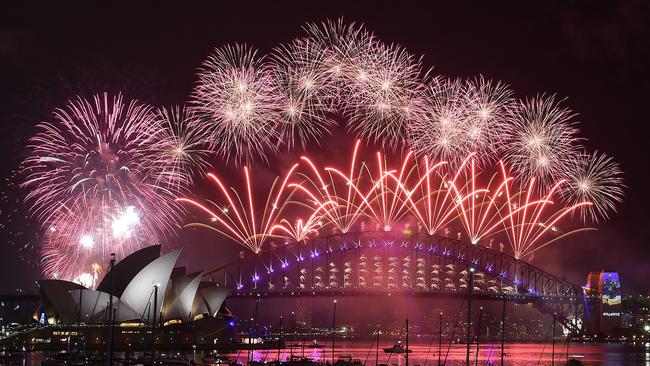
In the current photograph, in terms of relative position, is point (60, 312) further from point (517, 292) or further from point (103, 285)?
point (517, 292)

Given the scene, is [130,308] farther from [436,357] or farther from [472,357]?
[472,357]

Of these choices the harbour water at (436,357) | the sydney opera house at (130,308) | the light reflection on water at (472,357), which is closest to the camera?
the harbour water at (436,357)

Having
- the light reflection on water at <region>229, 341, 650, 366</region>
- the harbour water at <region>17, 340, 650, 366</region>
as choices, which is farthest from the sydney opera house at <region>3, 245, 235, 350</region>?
the light reflection on water at <region>229, 341, 650, 366</region>

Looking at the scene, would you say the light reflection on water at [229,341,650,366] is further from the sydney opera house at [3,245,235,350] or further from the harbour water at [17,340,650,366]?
the sydney opera house at [3,245,235,350]

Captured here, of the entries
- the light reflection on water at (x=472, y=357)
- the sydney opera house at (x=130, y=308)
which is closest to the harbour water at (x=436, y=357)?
the light reflection on water at (x=472, y=357)

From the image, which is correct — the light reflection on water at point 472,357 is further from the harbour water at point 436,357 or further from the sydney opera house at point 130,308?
the sydney opera house at point 130,308

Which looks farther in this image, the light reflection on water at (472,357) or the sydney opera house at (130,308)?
the light reflection on water at (472,357)

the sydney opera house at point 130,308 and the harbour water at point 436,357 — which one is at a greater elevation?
the sydney opera house at point 130,308

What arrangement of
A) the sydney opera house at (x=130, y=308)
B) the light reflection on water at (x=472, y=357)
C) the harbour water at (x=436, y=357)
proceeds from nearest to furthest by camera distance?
the harbour water at (x=436, y=357)
the sydney opera house at (x=130, y=308)
the light reflection on water at (x=472, y=357)
